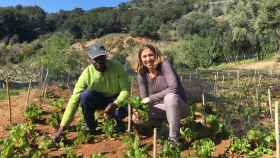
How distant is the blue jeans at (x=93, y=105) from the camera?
587cm

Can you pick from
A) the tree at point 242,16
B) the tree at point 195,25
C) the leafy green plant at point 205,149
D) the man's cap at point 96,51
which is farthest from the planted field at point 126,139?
the tree at point 195,25

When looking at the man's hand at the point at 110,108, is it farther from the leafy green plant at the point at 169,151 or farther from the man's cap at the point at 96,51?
the leafy green plant at the point at 169,151

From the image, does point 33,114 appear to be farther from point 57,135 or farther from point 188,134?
point 188,134

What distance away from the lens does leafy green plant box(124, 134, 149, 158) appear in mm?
4988

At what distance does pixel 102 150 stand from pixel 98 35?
62975 millimetres

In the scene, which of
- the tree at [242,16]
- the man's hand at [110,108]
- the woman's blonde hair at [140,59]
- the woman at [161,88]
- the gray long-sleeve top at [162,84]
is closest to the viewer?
the woman at [161,88]

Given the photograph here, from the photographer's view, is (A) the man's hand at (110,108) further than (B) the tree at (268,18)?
No

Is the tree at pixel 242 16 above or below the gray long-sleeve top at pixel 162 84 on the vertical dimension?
above

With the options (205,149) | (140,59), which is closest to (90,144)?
(140,59)

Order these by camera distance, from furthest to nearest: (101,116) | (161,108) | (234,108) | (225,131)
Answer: (234,108), (101,116), (225,131), (161,108)

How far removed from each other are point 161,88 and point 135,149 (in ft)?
2.43

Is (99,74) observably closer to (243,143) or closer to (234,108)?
(243,143)

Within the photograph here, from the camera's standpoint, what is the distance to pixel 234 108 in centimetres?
979

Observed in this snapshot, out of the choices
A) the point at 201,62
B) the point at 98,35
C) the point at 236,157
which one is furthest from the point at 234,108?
the point at 98,35
